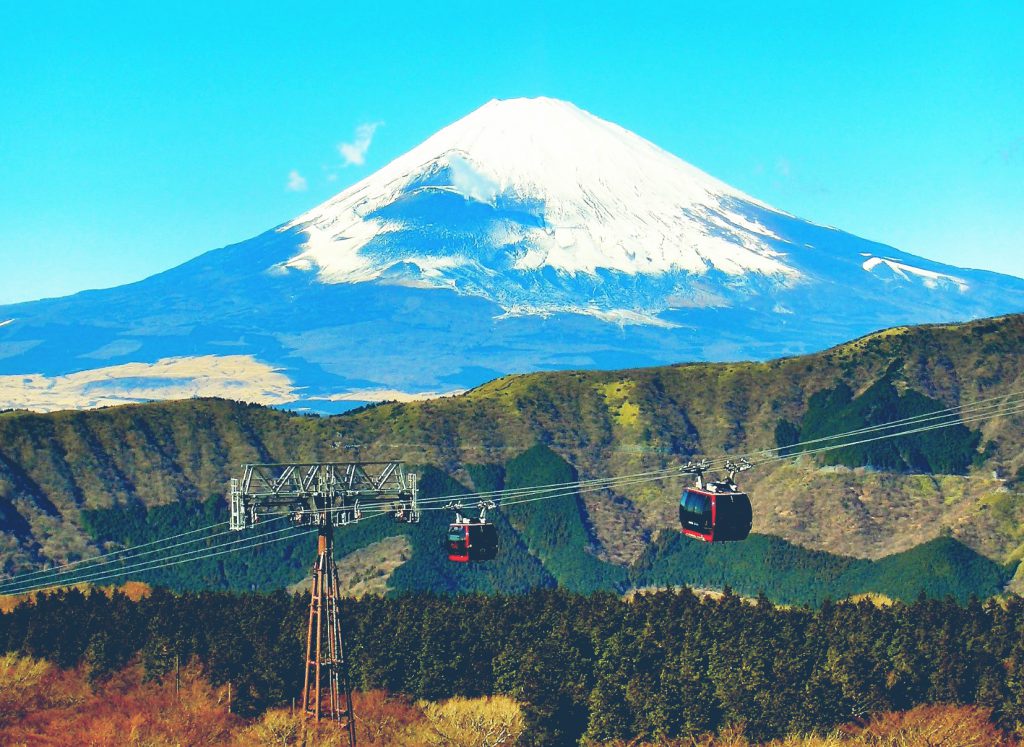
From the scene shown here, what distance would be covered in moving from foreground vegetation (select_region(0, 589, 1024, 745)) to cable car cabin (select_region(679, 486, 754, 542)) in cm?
4840

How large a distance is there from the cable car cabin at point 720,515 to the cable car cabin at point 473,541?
16158 millimetres

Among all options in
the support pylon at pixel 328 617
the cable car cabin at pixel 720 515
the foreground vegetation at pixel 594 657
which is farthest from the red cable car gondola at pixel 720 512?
the foreground vegetation at pixel 594 657

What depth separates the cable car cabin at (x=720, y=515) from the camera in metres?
115

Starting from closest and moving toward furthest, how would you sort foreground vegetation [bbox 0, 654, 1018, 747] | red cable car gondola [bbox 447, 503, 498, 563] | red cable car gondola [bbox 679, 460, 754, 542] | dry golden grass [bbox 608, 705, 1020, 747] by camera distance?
red cable car gondola [bbox 679, 460, 754, 542], red cable car gondola [bbox 447, 503, 498, 563], foreground vegetation [bbox 0, 654, 1018, 747], dry golden grass [bbox 608, 705, 1020, 747]

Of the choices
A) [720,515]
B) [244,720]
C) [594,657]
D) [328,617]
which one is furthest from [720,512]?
[244,720]

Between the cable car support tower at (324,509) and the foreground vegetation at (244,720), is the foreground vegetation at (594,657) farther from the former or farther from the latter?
the cable car support tower at (324,509)

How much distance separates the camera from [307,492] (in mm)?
110438

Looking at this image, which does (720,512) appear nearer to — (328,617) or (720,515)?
(720,515)

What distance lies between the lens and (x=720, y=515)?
11506cm

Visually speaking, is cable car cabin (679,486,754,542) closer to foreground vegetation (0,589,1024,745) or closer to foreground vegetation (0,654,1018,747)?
foreground vegetation (0,654,1018,747)

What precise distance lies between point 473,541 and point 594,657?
53471mm

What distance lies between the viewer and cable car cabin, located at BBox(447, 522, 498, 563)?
404 ft

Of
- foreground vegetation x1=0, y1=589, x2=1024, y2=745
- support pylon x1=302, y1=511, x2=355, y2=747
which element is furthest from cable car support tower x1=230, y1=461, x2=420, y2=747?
foreground vegetation x1=0, y1=589, x2=1024, y2=745

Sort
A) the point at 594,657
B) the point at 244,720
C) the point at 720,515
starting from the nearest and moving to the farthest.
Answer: the point at 720,515 < the point at 244,720 < the point at 594,657
